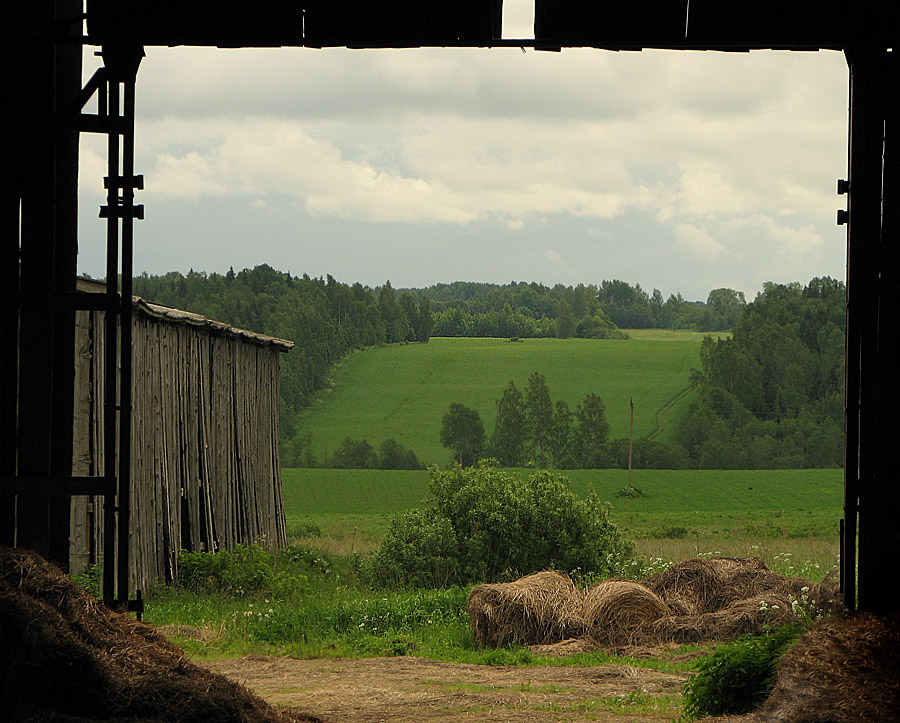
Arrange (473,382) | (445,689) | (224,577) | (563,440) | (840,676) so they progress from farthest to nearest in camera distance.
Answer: (473,382)
(563,440)
(224,577)
(445,689)
(840,676)

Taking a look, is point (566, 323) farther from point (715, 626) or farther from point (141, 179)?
point (141, 179)

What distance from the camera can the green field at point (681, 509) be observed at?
1013 inches

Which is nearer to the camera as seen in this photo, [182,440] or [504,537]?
[182,440]

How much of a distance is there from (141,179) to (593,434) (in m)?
75.1

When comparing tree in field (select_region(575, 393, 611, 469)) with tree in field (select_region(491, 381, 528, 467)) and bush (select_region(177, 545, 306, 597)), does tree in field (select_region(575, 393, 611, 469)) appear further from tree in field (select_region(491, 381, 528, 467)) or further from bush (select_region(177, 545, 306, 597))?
bush (select_region(177, 545, 306, 597))

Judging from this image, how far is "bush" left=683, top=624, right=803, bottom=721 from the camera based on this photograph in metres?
8.05

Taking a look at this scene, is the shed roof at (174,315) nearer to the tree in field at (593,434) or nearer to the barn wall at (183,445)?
the barn wall at (183,445)

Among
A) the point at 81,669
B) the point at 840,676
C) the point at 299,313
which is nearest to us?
the point at 81,669

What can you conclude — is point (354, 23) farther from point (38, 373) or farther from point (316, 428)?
point (316, 428)

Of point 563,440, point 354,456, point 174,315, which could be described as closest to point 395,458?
point 354,456

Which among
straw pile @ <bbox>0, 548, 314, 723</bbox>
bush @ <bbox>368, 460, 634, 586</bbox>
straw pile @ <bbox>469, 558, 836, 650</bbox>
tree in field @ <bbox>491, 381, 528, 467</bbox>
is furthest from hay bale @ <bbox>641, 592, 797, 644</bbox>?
tree in field @ <bbox>491, 381, 528, 467</bbox>

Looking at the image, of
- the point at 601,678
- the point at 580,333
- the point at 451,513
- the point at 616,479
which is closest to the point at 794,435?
the point at 616,479

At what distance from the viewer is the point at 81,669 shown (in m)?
6.45

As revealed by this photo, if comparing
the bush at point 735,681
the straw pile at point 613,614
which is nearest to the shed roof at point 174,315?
the straw pile at point 613,614
